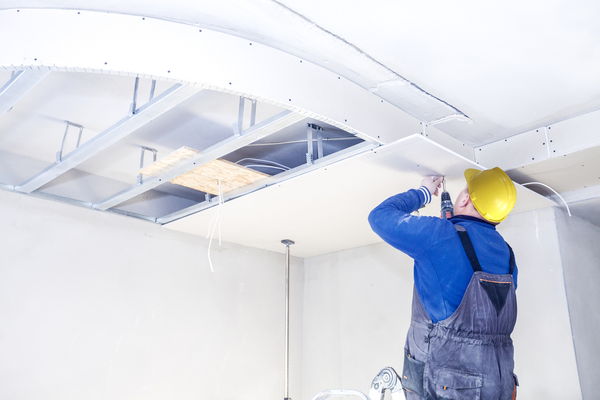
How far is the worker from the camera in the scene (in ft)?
5.94

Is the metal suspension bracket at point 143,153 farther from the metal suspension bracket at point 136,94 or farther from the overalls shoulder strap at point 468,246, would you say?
the overalls shoulder strap at point 468,246

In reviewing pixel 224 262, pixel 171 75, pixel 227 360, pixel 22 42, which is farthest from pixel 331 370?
pixel 22 42

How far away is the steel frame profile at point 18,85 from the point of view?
1867 millimetres

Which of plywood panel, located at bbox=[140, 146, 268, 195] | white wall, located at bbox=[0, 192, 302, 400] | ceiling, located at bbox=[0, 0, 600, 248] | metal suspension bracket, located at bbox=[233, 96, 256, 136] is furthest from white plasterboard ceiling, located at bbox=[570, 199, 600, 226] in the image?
white wall, located at bbox=[0, 192, 302, 400]

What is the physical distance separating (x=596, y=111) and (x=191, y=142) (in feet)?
7.24

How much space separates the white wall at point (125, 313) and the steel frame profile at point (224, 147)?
16.0 inches

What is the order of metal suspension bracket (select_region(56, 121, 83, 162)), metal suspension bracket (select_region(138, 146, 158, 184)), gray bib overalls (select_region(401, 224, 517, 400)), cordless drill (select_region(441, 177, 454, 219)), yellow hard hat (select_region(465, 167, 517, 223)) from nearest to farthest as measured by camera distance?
gray bib overalls (select_region(401, 224, 517, 400)) < yellow hard hat (select_region(465, 167, 517, 223)) < cordless drill (select_region(441, 177, 454, 219)) < metal suspension bracket (select_region(56, 121, 83, 162)) < metal suspension bracket (select_region(138, 146, 158, 184))

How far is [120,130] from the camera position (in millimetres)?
2230

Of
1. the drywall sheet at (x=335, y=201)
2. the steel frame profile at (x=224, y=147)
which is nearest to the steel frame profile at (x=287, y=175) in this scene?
the drywall sheet at (x=335, y=201)

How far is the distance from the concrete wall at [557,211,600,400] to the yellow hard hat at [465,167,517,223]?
1041 millimetres

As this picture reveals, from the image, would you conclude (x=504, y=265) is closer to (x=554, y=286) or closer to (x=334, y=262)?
(x=554, y=286)

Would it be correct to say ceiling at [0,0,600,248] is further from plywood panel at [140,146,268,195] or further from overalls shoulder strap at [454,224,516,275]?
overalls shoulder strap at [454,224,516,275]

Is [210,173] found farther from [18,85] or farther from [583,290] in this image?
[583,290]

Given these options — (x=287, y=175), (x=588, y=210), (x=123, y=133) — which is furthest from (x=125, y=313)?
(x=588, y=210)
